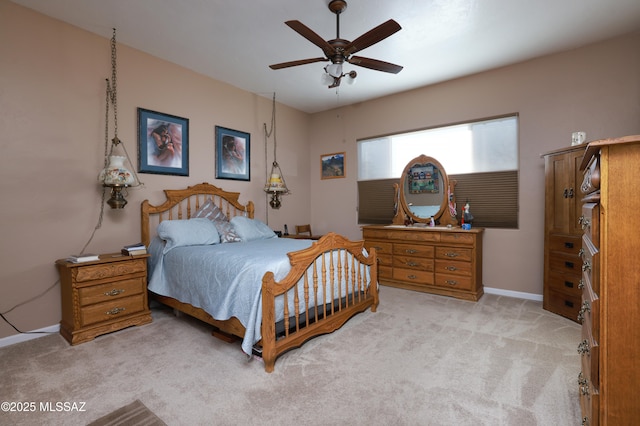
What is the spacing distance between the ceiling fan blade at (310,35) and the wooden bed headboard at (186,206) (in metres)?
2.64

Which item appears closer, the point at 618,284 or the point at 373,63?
the point at 618,284

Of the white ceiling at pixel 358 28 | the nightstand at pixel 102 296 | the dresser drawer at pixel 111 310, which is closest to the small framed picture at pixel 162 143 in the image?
the white ceiling at pixel 358 28

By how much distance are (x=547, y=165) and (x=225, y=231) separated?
3.90m

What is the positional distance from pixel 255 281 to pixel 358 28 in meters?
2.69

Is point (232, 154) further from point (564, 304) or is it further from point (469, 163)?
point (564, 304)

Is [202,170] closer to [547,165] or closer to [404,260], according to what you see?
[404,260]

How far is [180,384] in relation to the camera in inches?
80.7

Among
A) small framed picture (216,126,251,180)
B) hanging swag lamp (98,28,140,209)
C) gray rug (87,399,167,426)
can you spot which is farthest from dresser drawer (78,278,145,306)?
small framed picture (216,126,251,180)

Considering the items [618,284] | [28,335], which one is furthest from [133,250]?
[618,284]

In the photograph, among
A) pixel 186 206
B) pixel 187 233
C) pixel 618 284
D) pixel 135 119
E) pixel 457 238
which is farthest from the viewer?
pixel 186 206

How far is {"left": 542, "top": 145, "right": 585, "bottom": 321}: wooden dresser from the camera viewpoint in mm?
3074

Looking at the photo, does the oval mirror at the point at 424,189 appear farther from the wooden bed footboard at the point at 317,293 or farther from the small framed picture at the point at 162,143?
the small framed picture at the point at 162,143

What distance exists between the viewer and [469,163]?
428 centimetres

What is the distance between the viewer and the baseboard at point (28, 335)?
2.67 meters
